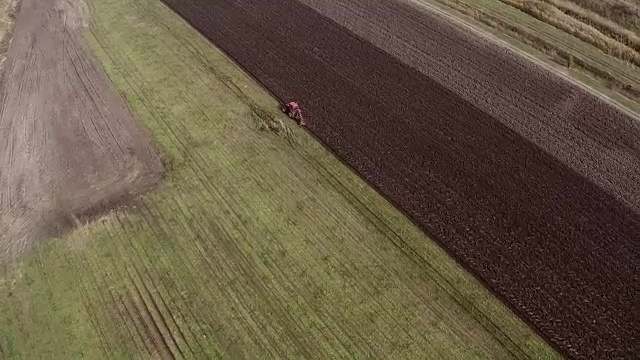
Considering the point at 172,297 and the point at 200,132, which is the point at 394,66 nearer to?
the point at 200,132

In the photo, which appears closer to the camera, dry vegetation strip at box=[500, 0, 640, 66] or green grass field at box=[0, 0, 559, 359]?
green grass field at box=[0, 0, 559, 359]

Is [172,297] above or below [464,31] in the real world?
below

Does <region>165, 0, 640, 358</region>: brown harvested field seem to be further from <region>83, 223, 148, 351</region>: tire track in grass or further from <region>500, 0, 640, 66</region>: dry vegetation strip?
<region>83, 223, 148, 351</region>: tire track in grass

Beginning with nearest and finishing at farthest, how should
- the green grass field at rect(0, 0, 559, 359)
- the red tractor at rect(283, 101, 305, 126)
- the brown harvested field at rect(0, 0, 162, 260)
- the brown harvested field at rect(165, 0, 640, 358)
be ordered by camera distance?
the green grass field at rect(0, 0, 559, 359), the brown harvested field at rect(165, 0, 640, 358), the brown harvested field at rect(0, 0, 162, 260), the red tractor at rect(283, 101, 305, 126)

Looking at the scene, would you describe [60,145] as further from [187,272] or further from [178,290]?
[178,290]

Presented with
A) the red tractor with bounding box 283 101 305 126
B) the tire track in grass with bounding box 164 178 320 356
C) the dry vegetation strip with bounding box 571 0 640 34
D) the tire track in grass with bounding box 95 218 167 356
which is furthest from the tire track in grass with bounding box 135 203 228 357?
the dry vegetation strip with bounding box 571 0 640 34

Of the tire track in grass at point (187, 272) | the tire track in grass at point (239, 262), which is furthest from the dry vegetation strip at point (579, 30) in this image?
the tire track in grass at point (187, 272)

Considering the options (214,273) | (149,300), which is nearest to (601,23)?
(214,273)

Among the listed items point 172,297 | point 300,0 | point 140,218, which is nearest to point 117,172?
point 140,218
